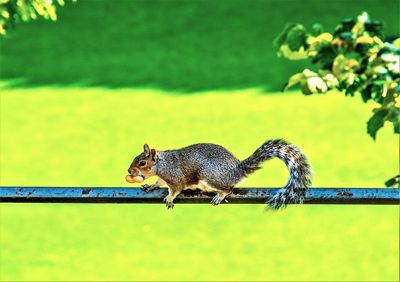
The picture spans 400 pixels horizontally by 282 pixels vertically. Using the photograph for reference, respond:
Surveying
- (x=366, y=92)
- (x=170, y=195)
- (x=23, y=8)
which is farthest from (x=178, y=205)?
(x=170, y=195)

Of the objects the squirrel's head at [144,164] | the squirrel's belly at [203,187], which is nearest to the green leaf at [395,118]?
the squirrel's belly at [203,187]

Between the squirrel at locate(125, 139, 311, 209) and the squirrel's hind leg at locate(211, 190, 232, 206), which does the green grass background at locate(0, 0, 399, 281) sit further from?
the squirrel's hind leg at locate(211, 190, 232, 206)

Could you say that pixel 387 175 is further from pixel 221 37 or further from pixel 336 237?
pixel 221 37

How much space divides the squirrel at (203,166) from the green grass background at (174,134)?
1.29 m

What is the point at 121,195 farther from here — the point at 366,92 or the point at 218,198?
the point at 366,92

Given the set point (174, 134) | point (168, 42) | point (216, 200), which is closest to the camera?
point (216, 200)

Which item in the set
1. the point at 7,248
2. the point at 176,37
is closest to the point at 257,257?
the point at 7,248

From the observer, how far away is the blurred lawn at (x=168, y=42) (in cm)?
537

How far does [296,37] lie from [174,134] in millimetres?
2540

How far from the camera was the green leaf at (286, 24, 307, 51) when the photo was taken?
217 cm

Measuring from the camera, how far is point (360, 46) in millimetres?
2195

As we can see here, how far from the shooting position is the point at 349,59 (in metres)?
2.15

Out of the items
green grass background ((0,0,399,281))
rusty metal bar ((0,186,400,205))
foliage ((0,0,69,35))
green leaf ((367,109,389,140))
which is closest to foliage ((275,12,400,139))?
green leaf ((367,109,389,140))

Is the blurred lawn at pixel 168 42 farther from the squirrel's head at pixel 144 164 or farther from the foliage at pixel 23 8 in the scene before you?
the squirrel's head at pixel 144 164
